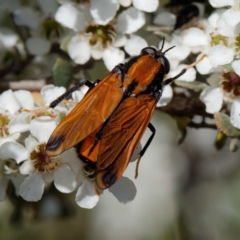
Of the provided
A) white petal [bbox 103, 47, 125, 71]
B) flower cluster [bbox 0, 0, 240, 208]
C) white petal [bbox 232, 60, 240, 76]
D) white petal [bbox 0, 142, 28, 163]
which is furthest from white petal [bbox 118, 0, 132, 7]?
white petal [bbox 0, 142, 28, 163]

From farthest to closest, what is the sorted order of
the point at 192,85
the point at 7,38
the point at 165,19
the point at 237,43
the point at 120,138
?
the point at 7,38 → the point at 165,19 → the point at 192,85 → the point at 237,43 → the point at 120,138

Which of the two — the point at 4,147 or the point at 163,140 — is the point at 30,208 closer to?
the point at 4,147

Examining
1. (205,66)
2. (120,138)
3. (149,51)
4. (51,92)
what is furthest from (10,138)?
(205,66)

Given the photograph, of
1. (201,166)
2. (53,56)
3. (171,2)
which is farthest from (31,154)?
(201,166)

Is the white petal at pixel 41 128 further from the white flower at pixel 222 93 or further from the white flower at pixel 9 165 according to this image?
the white flower at pixel 222 93

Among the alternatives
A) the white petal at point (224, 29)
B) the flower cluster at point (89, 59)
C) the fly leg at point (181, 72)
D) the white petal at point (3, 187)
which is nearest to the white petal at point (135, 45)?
the flower cluster at point (89, 59)

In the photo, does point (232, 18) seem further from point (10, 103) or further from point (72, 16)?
point (10, 103)
